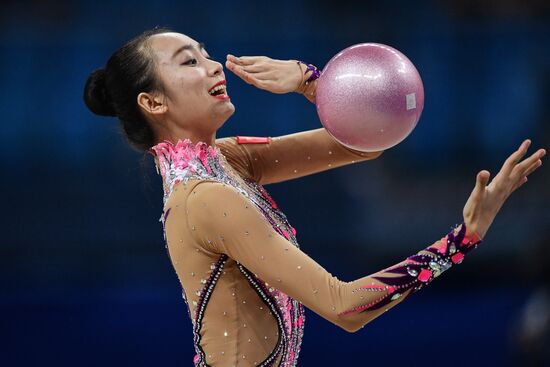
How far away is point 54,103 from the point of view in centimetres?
442

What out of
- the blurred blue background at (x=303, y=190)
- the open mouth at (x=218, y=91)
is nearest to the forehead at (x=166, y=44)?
the open mouth at (x=218, y=91)

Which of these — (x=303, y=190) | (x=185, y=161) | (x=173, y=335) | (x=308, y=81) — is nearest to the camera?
(x=185, y=161)

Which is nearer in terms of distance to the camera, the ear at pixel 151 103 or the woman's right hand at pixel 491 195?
the woman's right hand at pixel 491 195

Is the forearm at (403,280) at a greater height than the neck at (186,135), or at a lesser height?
lesser

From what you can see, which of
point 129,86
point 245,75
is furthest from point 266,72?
point 129,86

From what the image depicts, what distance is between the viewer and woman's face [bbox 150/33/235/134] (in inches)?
73.2

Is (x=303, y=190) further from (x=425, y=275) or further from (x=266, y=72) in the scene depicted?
(x=425, y=275)

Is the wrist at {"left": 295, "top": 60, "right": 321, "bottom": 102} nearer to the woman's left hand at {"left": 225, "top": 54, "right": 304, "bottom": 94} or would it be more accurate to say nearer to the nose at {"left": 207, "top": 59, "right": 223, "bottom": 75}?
the woman's left hand at {"left": 225, "top": 54, "right": 304, "bottom": 94}

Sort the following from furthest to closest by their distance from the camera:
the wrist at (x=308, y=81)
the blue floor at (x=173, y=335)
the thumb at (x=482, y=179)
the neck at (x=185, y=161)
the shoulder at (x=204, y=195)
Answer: the blue floor at (x=173, y=335), the wrist at (x=308, y=81), the neck at (x=185, y=161), the shoulder at (x=204, y=195), the thumb at (x=482, y=179)

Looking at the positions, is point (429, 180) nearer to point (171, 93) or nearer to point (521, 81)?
point (521, 81)

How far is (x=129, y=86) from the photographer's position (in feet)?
6.30

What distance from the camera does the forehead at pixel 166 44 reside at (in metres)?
1.90

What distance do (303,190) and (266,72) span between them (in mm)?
2305

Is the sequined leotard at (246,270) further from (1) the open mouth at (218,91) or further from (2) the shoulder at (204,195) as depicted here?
(1) the open mouth at (218,91)
